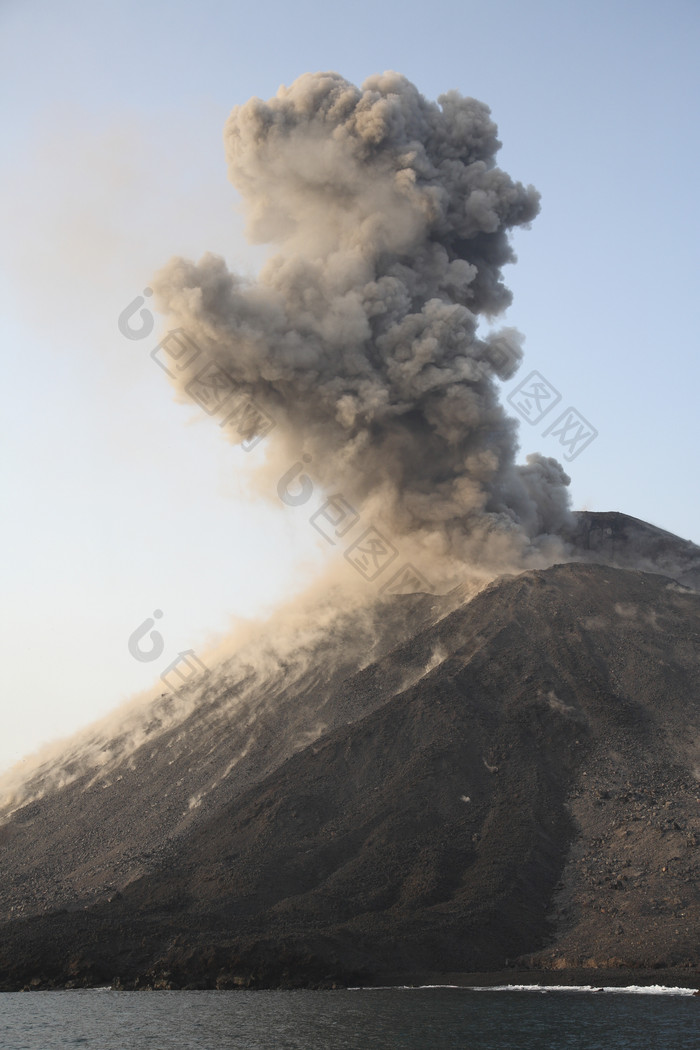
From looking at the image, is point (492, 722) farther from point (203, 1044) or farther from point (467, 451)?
point (203, 1044)

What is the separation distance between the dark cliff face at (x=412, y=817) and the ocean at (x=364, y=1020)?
2135mm

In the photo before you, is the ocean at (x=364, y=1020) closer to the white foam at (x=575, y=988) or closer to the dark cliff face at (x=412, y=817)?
the white foam at (x=575, y=988)

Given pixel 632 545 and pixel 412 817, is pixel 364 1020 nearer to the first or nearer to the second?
pixel 412 817

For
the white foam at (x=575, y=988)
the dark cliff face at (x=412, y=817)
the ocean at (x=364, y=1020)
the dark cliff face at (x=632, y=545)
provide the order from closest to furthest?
the ocean at (x=364, y=1020) < the white foam at (x=575, y=988) < the dark cliff face at (x=412, y=817) < the dark cliff face at (x=632, y=545)

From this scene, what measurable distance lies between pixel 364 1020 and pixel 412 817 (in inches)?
579

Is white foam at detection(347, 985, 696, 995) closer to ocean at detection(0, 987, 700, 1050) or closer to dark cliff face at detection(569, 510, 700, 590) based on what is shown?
ocean at detection(0, 987, 700, 1050)

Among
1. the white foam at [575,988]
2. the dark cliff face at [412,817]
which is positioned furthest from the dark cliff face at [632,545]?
the white foam at [575,988]

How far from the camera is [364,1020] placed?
2811cm

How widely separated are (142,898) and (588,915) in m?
18.4

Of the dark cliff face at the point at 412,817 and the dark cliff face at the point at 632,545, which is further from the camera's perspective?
the dark cliff face at the point at 632,545

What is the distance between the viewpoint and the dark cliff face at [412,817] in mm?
35312

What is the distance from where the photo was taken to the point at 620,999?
30000mm

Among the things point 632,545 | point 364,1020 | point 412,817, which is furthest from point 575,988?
point 632,545

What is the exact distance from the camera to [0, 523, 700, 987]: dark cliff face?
35312mm
